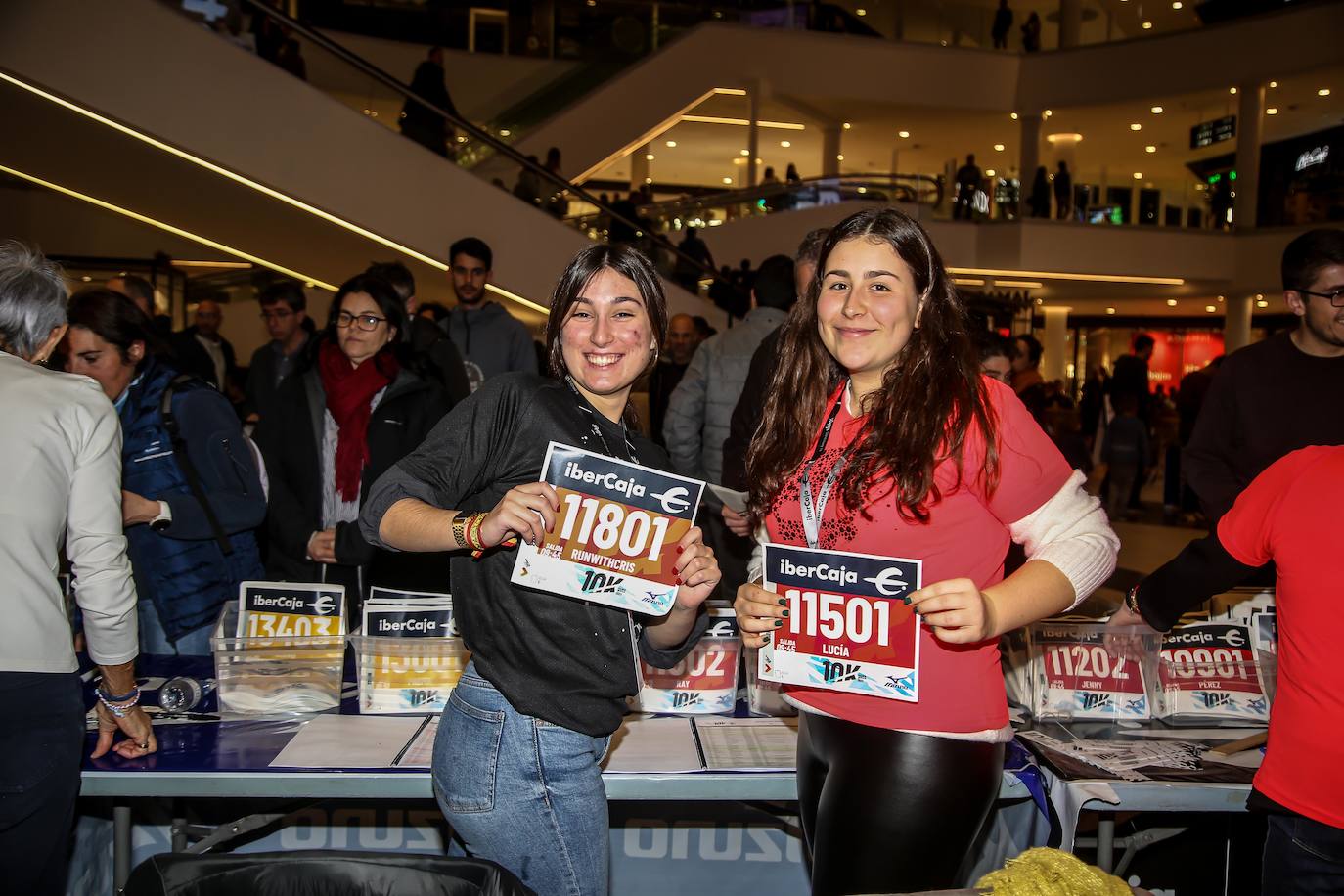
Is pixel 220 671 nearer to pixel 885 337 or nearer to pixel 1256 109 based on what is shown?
pixel 885 337

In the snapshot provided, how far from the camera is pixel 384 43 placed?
58.2 ft

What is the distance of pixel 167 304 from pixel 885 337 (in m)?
14.3

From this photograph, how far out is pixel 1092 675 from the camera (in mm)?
2732

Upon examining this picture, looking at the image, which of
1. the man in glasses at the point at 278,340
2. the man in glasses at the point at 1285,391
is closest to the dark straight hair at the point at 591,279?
the man in glasses at the point at 1285,391

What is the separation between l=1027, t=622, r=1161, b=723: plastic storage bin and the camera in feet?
8.93

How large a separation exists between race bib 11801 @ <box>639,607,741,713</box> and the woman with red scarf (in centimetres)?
88

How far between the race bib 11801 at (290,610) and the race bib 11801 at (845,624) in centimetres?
134

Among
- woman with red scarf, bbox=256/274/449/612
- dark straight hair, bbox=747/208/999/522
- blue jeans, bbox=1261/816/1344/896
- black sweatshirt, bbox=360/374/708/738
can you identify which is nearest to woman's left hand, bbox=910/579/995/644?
dark straight hair, bbox=747/208/999/522

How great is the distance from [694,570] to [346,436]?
6.07 ft

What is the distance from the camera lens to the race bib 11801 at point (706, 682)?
8.99 ft

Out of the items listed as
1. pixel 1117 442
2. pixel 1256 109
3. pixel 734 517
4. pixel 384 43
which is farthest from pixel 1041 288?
pixel 734 517

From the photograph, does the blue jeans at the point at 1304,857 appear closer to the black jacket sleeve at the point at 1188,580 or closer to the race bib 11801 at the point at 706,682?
the black jacket sleeve at the point at 1188,580

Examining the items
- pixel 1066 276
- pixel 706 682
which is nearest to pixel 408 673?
pixel 706 682

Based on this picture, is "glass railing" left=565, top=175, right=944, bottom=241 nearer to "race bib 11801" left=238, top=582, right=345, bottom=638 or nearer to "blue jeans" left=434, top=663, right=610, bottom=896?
"race bib 11801" left=238, top=582, right=345, bottom=638
